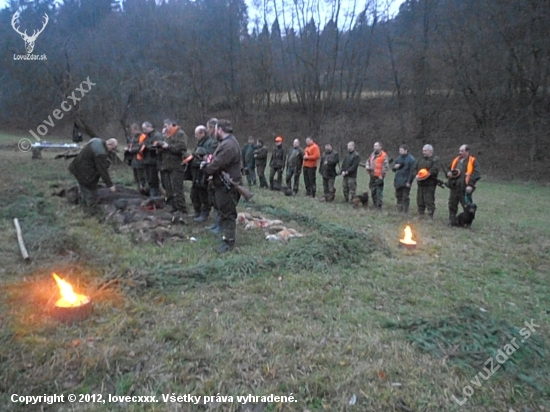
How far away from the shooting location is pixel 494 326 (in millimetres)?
4227

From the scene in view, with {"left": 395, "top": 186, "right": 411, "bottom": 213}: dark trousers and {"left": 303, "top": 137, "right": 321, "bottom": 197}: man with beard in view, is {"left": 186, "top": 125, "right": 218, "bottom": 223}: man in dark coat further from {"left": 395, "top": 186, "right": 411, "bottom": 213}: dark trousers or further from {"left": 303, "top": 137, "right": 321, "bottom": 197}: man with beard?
{"left": 395, "top": 186, "right": 411, "bottom": 213}: dark trousers

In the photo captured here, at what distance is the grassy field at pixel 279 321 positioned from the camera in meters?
3.27

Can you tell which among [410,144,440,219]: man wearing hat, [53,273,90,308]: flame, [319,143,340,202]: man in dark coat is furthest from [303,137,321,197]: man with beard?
[53,273,90,308]: flame

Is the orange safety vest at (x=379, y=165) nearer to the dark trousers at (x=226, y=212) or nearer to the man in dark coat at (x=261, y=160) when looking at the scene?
the man in dark coat at (x=261, y=160)

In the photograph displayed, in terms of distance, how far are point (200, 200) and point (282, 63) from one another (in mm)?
34013

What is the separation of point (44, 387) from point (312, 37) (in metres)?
38.0

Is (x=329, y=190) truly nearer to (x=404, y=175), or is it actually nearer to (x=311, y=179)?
(x=311, y=179)

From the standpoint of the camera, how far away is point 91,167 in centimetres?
856

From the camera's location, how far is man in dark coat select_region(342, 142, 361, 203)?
39.2 ft

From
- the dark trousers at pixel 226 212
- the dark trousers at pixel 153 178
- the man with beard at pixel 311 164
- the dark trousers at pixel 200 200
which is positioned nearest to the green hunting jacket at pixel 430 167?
the man with beard at pixel 311 164

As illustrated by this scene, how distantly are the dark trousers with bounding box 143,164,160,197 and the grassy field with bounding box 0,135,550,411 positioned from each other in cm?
274

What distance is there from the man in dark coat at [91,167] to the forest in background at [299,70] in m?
12.6

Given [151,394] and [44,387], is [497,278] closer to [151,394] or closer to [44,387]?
[151,394]

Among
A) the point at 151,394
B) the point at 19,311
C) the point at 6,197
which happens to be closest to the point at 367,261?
the point at 151,394
